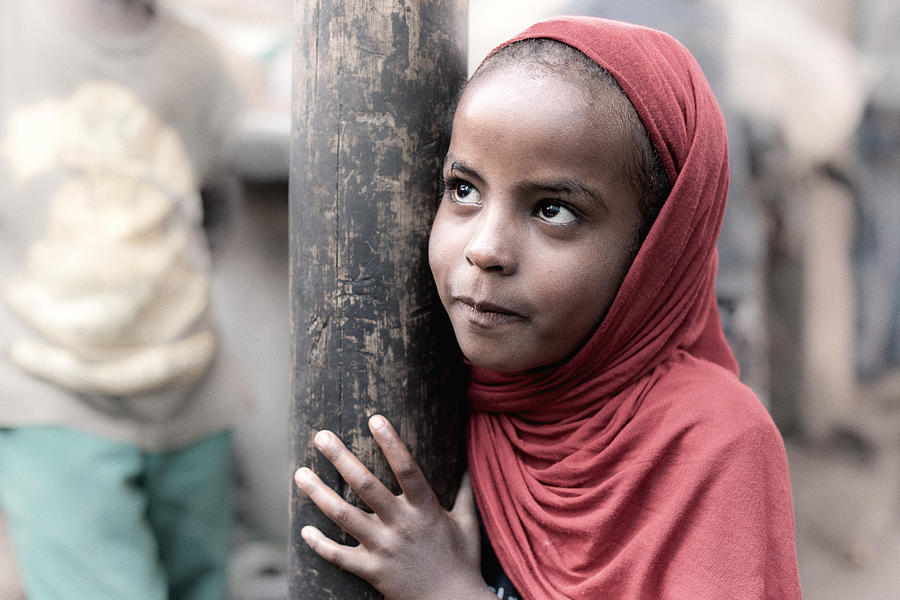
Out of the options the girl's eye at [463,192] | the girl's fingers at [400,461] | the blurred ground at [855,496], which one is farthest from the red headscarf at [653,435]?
the blurred ground at [855,496]

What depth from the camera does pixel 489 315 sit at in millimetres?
1173

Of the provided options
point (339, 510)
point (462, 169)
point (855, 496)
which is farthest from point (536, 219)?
point (855, 496)

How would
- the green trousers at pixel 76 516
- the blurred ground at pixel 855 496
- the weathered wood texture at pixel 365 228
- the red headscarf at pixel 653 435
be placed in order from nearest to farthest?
1. the red headscarf at pixel 653 435
2. the weathered wood texture at pixel 365 228
3. the green trousers at pixel 76 516
4. the blurred ground at pixel 855 496

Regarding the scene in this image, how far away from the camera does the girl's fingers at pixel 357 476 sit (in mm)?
1265

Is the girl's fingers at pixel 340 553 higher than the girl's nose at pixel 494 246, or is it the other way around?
the girl's nose at pixel 494 246

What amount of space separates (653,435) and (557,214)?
1.11ft

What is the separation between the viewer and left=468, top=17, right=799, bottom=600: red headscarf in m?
1.12

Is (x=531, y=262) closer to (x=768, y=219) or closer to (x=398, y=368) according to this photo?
(x=398, y=368)

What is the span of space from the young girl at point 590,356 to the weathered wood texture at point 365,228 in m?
0.05

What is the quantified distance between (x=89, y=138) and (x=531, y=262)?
145cm

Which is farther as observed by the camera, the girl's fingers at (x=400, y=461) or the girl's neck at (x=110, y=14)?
the girl's neck at (x=110, y=14)

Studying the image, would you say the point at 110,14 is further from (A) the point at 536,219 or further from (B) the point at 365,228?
(A) the point at 536,219

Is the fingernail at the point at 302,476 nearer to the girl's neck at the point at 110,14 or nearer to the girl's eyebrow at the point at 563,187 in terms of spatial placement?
the girl's eyebrow at the point at 563,187

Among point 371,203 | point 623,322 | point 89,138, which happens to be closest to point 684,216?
point 623,322
